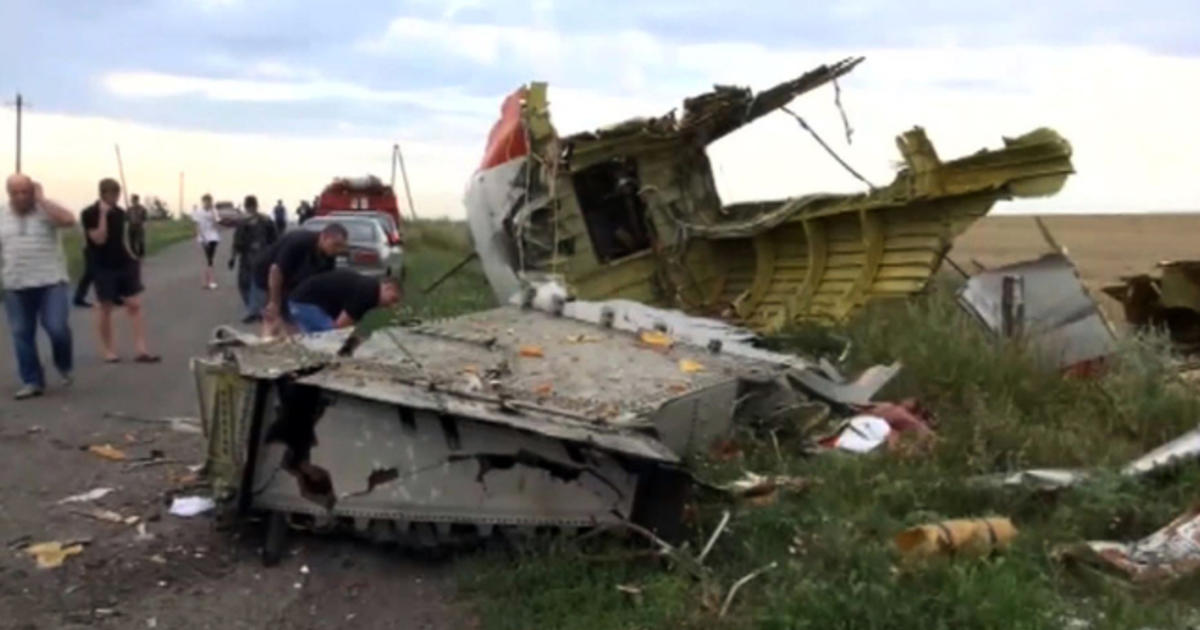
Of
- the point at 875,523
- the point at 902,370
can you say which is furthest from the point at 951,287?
the point at 875,523

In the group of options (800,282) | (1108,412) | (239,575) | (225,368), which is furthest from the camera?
(800,282)

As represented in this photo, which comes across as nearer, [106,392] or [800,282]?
[106,392]

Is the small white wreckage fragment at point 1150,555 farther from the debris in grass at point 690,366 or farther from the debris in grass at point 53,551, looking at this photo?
the debris in grass at point 53,551

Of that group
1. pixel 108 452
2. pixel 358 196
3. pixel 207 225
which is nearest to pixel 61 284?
pixel 108 452

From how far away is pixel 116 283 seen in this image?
1266 cm

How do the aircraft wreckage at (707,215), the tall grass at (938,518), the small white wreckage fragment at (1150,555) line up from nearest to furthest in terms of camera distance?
the tall grass at (938,518) → the small white wreckage fragment at (1150,555) → the aircraft wreckage at (707,215)

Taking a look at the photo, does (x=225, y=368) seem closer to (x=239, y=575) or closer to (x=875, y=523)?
(x=239, y=575)

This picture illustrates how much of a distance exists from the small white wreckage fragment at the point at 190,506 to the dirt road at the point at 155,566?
2.6 inches

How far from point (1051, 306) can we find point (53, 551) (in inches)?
268

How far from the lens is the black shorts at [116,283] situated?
12.6m

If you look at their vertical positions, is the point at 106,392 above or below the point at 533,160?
below

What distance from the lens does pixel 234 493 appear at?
22.5 ft

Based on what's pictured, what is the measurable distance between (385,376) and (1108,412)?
4251 mm

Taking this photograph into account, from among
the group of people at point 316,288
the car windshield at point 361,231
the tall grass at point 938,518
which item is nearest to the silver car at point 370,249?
the car windshield at point 361,231
